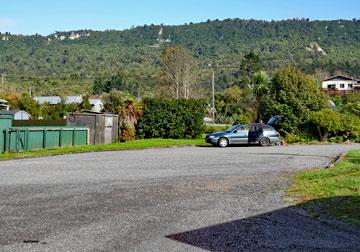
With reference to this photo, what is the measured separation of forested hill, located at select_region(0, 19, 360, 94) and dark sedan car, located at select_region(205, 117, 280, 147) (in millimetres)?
71363

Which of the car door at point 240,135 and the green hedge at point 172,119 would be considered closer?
the car door at point 240,135

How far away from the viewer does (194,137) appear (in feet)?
129

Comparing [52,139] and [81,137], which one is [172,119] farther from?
[52,139]

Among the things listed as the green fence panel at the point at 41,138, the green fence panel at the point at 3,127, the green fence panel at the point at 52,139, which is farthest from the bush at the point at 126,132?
the green fence panel at the point at 3,127

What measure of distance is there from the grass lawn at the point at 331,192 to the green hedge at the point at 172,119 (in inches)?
858

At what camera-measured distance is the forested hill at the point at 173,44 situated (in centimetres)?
12269

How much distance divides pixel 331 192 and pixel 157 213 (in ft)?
14.6

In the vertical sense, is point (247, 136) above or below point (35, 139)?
above

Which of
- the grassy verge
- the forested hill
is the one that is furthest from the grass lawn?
the forested hill

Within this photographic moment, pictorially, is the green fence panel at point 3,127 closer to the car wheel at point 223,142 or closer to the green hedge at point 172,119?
the car wheel at point 223,142

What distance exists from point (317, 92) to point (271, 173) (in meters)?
22.1

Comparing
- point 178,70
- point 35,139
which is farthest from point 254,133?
point 178,70

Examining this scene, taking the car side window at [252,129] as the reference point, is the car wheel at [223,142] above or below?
below

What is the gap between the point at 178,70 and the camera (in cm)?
7281
